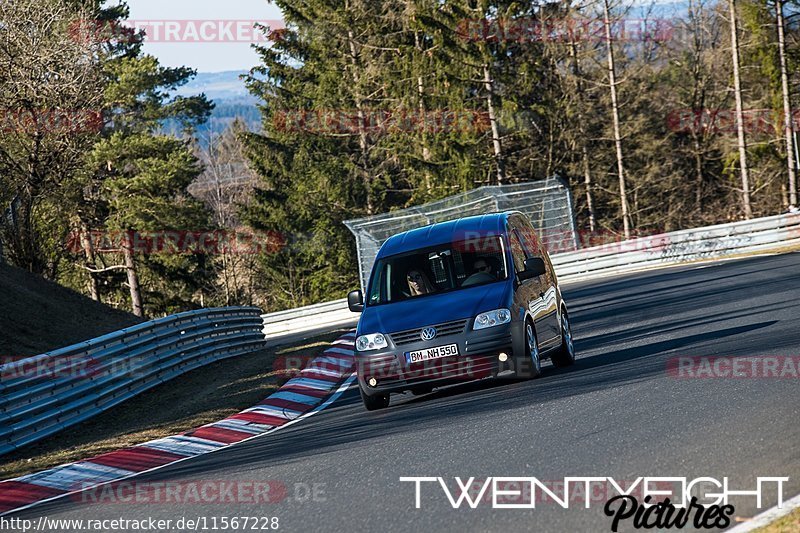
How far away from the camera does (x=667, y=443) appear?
8156 mm

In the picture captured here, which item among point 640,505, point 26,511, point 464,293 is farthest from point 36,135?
point 640,505

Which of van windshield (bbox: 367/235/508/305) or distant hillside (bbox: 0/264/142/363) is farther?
distant hillside (bbox: 0/264/142/363)

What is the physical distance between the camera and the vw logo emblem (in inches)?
470

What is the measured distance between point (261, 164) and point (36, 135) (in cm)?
3264

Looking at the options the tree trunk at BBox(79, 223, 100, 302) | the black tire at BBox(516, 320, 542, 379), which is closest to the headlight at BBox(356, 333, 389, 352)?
the black tire at BBox(516, 320, 542, 379)

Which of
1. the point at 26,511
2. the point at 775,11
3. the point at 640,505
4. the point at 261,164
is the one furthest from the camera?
the point at 261,164

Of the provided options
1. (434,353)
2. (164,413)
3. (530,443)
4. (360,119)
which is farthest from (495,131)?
(530,443)

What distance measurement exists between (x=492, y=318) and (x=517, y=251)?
165cm

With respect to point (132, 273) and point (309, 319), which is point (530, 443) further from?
point (132, 273)

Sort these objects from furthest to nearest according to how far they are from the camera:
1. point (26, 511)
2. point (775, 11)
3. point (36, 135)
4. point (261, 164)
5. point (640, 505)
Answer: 1. point (261, 164)
2. point (775, 11)
3. point (36, 135)
4. point (26, 511)
5. point (640, 505)

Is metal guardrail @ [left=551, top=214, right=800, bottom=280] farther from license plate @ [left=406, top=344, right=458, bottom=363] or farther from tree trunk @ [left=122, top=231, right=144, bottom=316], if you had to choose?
tree trunk @ [left=122, top=231, right=144, bottom=316]

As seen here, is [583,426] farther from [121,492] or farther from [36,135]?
[36,135]

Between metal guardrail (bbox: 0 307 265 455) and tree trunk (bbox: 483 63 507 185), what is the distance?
29.4 m

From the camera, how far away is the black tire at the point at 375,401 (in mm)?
12312
